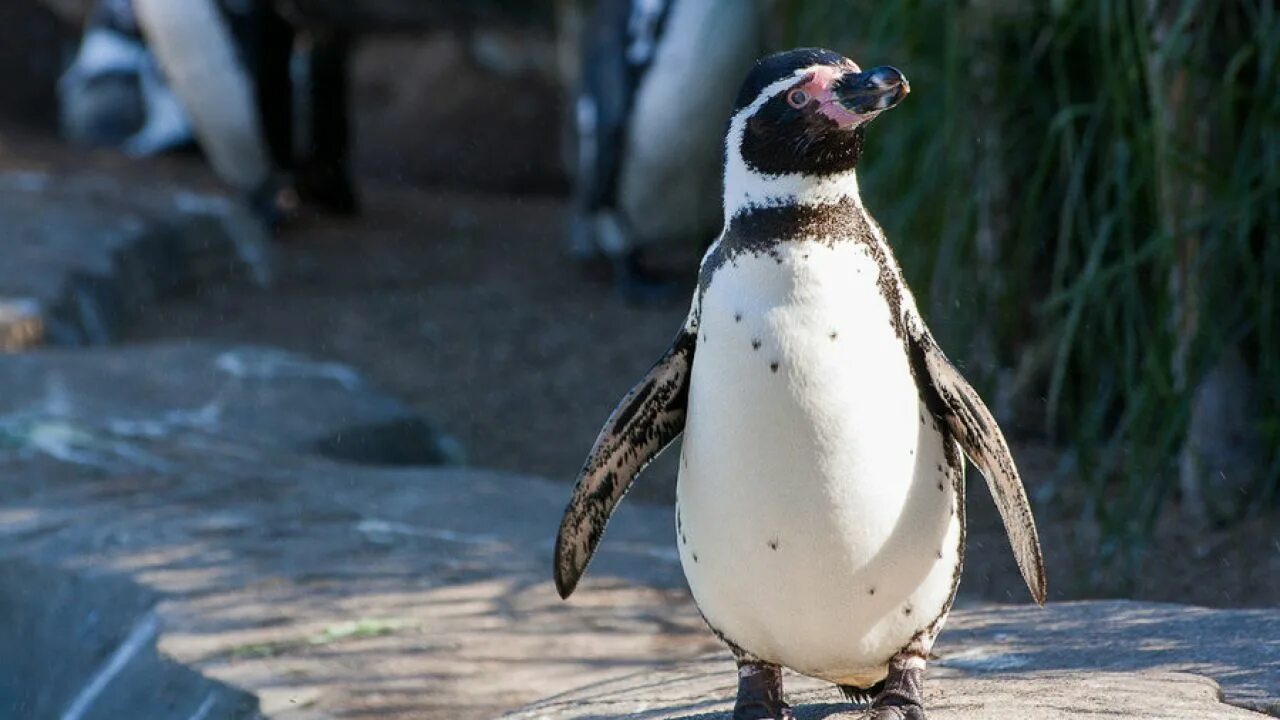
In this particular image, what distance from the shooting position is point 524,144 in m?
8.93

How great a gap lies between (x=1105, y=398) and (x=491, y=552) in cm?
114

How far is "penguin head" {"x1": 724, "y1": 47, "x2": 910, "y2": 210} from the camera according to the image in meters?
1.76

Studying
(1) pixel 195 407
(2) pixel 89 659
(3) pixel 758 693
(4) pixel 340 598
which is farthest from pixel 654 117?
(3) pixel 758 693

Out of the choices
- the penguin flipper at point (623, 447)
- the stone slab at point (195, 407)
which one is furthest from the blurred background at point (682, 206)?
the penguin flipper at point (623, 447)

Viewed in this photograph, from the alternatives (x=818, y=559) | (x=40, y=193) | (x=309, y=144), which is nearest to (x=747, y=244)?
(x=818, y=559)

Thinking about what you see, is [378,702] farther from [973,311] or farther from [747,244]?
[973,311]

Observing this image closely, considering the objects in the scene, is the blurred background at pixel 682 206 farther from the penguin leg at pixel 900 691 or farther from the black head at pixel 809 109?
the black head at pixel 809 109

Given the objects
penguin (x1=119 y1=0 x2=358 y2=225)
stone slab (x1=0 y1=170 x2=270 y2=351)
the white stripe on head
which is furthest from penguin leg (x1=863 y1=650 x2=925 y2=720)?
penguin (x1=119 y1=0 x2=358 y2=225)

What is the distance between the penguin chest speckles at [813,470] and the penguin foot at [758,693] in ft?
0.07

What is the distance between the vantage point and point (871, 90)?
1753mm

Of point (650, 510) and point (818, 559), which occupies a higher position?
point (818, 559)

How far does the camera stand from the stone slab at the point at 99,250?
5.04 meters

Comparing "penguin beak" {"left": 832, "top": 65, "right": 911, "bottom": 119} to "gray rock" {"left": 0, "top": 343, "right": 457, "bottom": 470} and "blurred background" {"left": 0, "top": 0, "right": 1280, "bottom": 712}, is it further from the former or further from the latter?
"gray rock" {"left": 0, "top": 343, "right": 457, "bottom": 470}

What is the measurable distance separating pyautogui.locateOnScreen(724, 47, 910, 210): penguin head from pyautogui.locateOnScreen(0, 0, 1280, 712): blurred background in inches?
52.3
